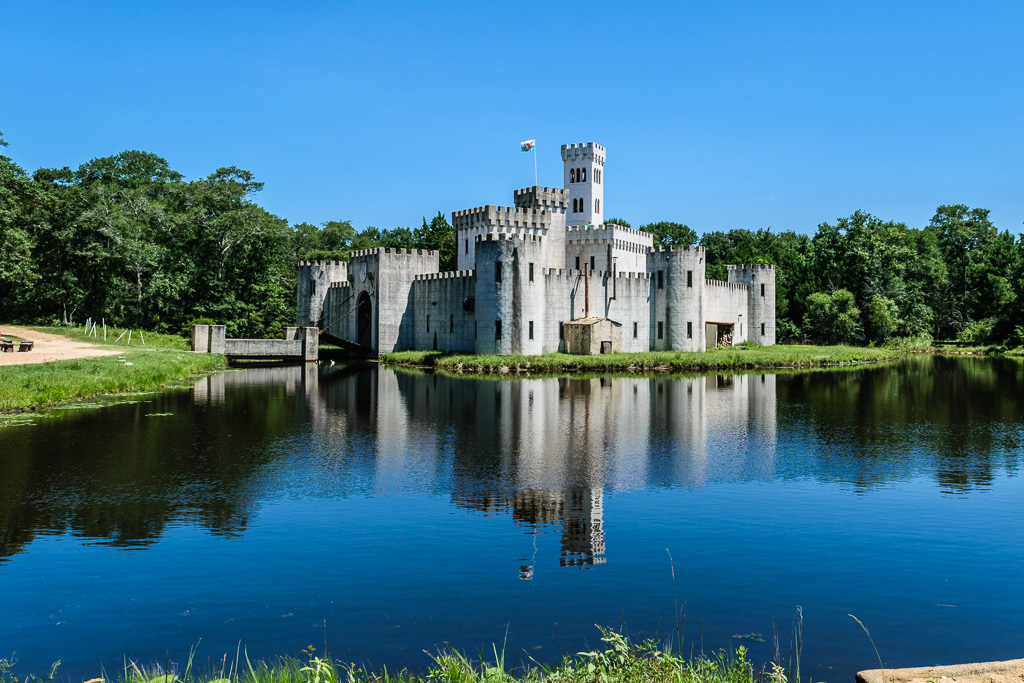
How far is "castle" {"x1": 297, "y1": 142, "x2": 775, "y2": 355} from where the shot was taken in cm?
5800

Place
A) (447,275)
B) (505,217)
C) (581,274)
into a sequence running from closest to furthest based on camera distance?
(581,274) → (447,275) → (505,217)

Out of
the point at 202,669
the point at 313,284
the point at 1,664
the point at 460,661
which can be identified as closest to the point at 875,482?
the point at 460,661

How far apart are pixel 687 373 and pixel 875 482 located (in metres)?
35.3

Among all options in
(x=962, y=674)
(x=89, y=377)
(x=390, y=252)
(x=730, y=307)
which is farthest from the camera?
(x=730, y=307)

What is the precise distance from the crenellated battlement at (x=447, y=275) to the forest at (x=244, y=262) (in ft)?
47.4

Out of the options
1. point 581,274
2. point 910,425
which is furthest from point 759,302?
point 910,425

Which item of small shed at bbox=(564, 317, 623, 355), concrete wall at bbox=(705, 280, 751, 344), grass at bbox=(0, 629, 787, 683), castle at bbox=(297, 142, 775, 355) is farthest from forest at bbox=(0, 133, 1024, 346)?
grass at bbox=(0, 629, 787, 683)

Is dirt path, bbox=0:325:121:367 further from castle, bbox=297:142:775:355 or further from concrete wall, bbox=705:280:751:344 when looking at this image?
concrete wall, bbox=705:280:751:344

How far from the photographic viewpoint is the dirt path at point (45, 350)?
1492 inches

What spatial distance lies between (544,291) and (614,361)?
849 cm

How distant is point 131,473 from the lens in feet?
58.1

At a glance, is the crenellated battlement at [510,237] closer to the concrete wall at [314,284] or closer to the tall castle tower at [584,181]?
the concrete wall at [314,284]

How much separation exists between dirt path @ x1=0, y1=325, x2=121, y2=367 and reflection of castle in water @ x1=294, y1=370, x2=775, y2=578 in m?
13.4

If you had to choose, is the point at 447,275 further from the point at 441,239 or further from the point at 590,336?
the point at 441,239
